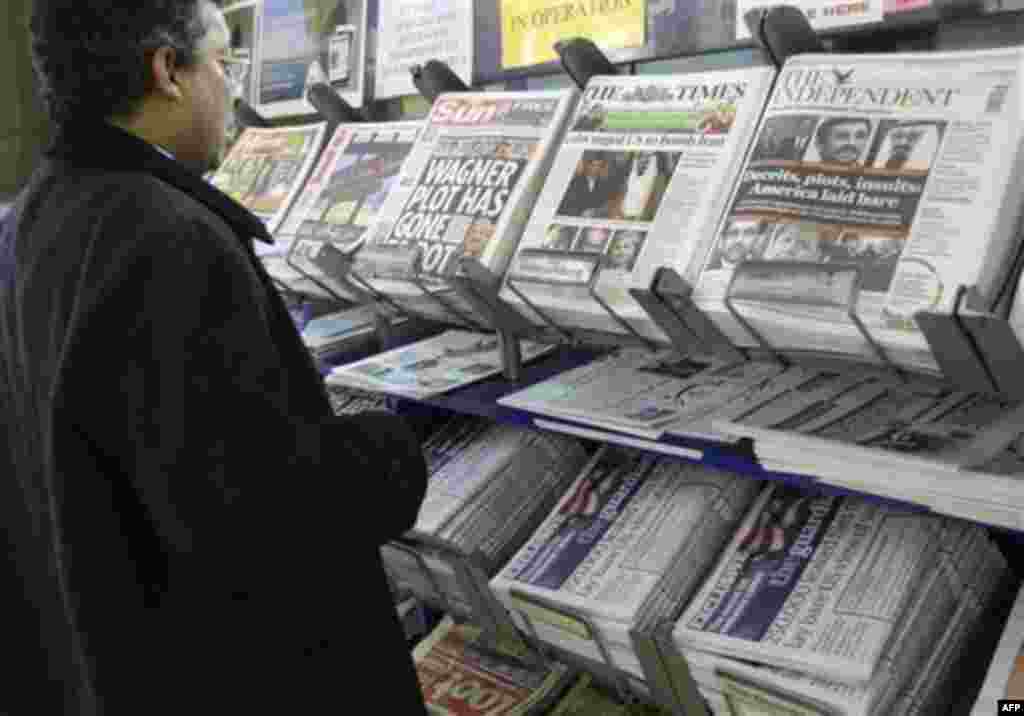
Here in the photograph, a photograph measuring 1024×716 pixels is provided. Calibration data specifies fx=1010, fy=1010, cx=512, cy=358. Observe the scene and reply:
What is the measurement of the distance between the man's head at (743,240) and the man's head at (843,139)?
0.32 ft

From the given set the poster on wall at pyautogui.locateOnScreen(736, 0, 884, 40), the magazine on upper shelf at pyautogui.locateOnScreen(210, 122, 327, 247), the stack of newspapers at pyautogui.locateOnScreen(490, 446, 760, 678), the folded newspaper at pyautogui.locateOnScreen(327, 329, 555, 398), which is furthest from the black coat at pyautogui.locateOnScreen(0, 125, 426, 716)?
the magazine on upper shelf at pyautogui.locateOnScreen(210, 122, 327, 247)

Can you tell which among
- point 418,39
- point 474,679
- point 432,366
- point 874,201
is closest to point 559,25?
point 418,39

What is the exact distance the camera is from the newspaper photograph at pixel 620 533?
1256 mm

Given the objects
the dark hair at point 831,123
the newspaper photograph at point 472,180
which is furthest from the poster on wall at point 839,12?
the newspaper photograph at point 472,180

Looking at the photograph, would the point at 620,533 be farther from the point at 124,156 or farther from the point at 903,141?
the point at 124,156

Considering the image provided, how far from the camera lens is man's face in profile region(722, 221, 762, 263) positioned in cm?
108

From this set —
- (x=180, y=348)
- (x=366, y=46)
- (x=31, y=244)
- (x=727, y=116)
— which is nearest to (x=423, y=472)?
(x=180, y=348)

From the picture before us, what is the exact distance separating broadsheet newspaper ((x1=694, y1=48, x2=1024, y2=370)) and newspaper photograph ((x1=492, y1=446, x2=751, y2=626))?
334 mm

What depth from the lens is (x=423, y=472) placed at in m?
1.03

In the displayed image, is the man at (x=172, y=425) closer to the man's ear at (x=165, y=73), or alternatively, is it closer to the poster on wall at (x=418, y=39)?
the man's ear at (x=165, y=73)

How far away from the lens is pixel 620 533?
1361 mm

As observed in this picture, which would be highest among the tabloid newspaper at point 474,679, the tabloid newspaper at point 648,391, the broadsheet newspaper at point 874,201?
the broadsheet newspaper at point 874,201

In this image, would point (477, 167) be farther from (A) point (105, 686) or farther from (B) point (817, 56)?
(A) point (105, 686)

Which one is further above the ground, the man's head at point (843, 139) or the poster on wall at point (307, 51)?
the man's head at point (843, 139)
